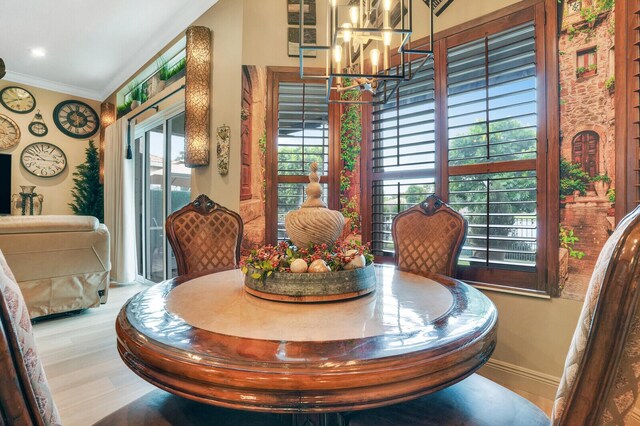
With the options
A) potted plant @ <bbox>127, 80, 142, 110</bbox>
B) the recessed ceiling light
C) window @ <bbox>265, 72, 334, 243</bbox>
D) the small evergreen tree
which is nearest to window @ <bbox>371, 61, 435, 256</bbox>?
window @ <bbox>265, 72, 334, 243</bbox>

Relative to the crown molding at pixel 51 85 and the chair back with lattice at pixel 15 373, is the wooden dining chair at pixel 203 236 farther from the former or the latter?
the crown molding at pixel 51 85

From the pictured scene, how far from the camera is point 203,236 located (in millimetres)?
2174

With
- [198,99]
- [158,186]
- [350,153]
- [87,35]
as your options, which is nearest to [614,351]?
[350,153]

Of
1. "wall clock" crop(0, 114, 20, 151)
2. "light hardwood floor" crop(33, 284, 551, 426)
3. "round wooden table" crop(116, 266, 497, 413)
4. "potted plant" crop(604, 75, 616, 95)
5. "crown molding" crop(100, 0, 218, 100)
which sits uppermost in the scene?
"crown molding" crop(100, 0, 218, 100)

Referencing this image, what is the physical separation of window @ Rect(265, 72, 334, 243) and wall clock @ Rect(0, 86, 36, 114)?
5.11 metres

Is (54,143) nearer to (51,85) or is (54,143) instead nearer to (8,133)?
(8,133)

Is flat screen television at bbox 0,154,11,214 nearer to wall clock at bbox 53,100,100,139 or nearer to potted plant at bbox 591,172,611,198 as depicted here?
wall clock at bbox 53,100,100,139

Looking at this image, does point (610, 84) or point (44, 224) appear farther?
point (44, 224)

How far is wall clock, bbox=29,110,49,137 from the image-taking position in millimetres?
5484

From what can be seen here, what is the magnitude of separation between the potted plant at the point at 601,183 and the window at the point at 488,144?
212mm

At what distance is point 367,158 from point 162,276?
135 inches

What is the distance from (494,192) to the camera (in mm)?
2166

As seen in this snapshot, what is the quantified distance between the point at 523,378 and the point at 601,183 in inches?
49.0

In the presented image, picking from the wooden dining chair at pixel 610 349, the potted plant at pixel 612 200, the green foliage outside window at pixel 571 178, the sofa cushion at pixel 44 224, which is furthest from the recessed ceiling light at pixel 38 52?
the potted plant at pixel 612 200
